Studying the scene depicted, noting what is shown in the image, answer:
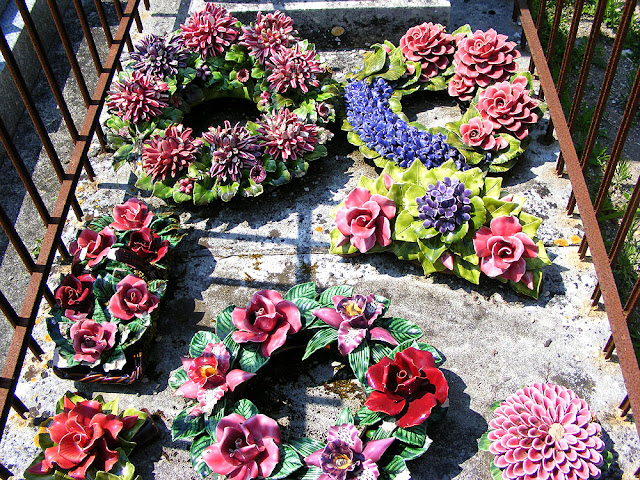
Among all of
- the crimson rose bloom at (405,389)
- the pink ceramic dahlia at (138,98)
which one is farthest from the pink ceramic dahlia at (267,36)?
the crimson rose bloom at (405,389)

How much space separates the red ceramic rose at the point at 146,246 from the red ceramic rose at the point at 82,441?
2.43ft

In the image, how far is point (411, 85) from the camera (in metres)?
3.90

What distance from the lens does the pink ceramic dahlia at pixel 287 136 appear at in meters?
3.39

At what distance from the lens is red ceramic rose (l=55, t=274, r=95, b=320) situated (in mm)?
2850

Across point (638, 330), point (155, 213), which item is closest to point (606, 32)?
point (638, 330)

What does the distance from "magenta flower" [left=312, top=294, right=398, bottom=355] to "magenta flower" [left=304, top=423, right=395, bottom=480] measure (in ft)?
1.22

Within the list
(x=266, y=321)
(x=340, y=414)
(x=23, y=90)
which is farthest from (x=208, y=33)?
(x=340, y=414)

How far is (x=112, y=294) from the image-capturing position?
2.92 m

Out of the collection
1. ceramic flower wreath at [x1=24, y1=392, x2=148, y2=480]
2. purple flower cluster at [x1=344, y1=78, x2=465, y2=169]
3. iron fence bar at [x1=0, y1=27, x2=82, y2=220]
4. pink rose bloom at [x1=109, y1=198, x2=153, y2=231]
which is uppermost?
iron fence bar at [x1=0, y1=27, x2=82, y2=220]

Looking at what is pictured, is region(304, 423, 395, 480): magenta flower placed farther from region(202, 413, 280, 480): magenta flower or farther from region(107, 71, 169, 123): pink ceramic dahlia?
region(107, 71, 169, 123): pink ceramic dahlia

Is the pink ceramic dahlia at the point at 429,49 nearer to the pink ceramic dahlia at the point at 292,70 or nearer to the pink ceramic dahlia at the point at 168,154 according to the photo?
the pink ceramic dahlia at the point at 292,70

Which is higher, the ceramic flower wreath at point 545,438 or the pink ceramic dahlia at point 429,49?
the pink ceramic dahlia at point 429,49

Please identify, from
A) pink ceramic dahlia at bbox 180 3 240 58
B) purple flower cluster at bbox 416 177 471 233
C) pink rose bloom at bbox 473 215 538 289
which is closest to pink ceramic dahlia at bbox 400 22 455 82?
pink ceramic dahlia at bbox 180 3 240 58

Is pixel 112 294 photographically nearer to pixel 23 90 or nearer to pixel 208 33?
pixel 23 90
